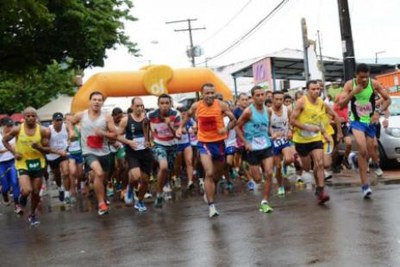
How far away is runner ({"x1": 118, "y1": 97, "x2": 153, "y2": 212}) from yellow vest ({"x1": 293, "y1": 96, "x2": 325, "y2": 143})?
240cm

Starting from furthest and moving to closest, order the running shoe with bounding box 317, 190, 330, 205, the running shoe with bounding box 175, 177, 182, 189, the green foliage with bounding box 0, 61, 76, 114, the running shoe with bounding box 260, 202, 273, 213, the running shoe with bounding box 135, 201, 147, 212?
the green foliage with bounding box 0, 61, 76, 114
the running shoe with bounding box 175, 177, 182, 189
the running shoe with bounding box 135, 201, 147, 212
the running shoe with bounding box 317, 190, 330, 205
the running shoe with bounding box 260, 202, 273, 213

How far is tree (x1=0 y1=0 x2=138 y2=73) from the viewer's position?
22.3 m

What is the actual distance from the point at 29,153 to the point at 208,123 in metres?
2.83

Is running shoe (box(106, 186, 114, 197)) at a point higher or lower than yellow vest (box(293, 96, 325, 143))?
lower

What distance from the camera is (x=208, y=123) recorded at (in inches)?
364

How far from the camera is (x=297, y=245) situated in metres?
6.54

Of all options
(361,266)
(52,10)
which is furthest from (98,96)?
(52,10)

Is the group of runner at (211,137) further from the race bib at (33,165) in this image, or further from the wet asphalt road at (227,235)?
the wet asphalt road at (227,235)

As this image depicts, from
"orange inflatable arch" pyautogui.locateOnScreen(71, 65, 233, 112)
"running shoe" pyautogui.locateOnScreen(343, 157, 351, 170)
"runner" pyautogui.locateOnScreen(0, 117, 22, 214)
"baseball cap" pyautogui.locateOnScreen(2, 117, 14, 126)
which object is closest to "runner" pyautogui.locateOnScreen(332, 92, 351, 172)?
"running shoe" pyautogui.locateOnScreen(343, 157, 351, 170)

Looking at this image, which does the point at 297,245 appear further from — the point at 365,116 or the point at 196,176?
the point at 196,176

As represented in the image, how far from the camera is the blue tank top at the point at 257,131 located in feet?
30.1

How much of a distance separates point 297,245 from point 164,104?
4.64m

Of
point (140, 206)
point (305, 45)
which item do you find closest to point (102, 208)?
point (140, 206)

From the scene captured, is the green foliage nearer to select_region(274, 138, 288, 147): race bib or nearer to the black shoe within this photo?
the black shoe
